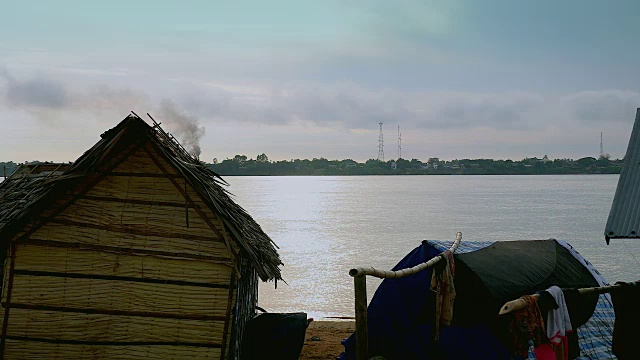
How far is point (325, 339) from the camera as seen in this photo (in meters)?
13.6

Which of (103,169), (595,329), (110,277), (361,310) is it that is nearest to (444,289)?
(361,310)

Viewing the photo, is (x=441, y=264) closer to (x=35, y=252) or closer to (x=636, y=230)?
(x=636, y=230)

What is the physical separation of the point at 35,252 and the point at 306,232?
164 ft

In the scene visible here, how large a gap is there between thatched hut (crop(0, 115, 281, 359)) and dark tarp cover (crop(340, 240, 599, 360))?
2.28 m

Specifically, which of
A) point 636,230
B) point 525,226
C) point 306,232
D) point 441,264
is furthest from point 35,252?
point 525,226

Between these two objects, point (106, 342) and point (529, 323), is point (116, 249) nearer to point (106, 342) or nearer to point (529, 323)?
point (106, 342)

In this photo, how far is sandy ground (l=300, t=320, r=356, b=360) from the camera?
39.7ft

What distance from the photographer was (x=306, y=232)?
58688 mm

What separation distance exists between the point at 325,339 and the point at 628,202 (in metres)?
7.21

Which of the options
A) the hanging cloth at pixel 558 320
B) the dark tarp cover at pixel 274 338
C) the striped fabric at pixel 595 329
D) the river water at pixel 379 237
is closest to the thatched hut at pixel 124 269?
the dark tarp cover at pixel 274 338

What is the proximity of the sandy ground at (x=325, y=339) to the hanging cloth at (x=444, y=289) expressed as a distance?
3652 millimetres

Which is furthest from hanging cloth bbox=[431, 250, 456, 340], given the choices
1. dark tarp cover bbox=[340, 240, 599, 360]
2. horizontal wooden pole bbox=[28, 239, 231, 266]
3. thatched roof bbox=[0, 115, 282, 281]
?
horizontal wooden pole bbox=[28, 239, 231, 266]

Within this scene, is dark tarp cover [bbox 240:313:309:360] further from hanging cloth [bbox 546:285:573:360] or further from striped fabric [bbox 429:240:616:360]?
hanging cloth [bbox 546:285:573:360]

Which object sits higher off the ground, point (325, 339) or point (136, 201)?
point (136, 201)
